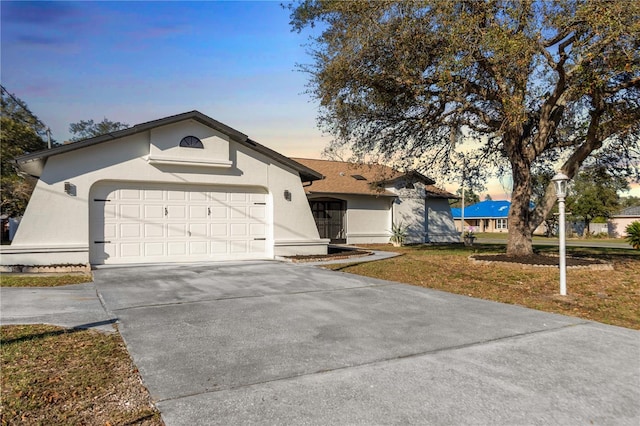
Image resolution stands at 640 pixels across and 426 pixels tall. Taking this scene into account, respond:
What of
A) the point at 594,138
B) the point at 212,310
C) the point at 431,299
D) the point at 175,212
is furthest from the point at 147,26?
the point at 594,138

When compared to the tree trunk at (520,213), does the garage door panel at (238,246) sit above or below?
below

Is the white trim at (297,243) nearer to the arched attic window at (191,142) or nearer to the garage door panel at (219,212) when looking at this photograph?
the garage door panel at (219,212)

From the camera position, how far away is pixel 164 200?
13070 millimetres

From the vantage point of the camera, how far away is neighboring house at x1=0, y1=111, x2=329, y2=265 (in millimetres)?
11516

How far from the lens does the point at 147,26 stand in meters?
11.7

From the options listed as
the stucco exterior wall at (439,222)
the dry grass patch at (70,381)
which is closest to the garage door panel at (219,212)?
the dry grass patch at (70,381)

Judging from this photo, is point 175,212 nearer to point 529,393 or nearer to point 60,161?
point 60,161

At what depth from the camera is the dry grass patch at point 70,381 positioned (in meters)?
3.11

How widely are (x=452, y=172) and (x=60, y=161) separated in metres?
14.0

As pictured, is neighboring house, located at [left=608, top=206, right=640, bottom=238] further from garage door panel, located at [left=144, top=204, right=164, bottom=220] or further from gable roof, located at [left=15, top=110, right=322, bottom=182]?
garage door panel, located at [left=144, top=204, right=164, bottom=220]

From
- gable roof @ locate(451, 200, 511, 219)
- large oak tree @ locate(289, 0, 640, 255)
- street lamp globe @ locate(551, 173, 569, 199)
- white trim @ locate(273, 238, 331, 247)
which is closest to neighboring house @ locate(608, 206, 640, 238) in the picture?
gable roof @ locate(451, 200, 511, 219)

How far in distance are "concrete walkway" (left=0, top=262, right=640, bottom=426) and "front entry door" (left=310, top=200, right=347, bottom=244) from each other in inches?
574

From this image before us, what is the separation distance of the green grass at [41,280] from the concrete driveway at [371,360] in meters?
2.64

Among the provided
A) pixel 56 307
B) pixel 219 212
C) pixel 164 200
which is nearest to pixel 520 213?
pixel 219 212
